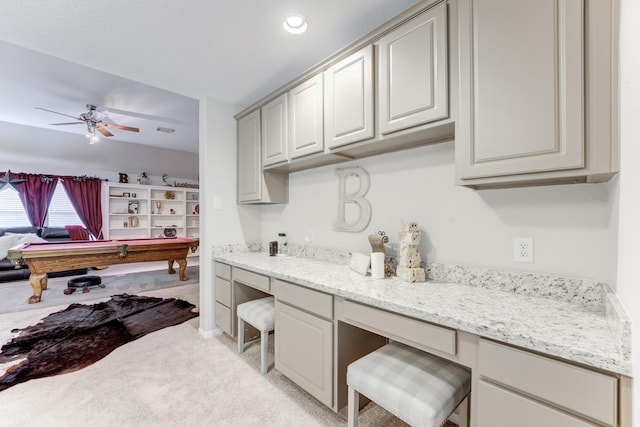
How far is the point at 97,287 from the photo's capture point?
15.0ft

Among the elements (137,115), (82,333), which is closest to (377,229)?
(82,333)

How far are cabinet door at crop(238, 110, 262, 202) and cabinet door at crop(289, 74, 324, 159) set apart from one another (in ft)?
1.72

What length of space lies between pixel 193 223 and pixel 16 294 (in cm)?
401

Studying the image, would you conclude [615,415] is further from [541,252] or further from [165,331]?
[165,331]

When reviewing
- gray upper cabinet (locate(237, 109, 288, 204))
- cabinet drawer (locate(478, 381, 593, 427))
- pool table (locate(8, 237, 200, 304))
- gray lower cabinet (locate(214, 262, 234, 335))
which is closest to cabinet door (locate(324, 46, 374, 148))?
gray upper cabinet (locate(237, 109, 288, 204))

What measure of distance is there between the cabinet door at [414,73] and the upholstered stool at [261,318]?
5.06ft

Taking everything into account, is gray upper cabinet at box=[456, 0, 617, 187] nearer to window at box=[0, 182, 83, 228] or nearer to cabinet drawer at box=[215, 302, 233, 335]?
cabinet drawer at box=[215, 302, 233, 335]

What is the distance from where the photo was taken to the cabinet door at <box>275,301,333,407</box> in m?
1.61

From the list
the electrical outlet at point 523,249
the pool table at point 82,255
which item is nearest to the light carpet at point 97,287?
the pool table at point 82,255

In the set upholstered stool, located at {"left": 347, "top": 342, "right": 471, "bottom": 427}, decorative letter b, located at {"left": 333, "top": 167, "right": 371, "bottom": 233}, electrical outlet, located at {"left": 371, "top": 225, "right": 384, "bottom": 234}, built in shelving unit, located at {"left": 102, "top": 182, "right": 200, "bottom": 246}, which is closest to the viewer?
upholstered stool, located at {"left": 347, "top": 342, "right": 471, "bottom": 427}

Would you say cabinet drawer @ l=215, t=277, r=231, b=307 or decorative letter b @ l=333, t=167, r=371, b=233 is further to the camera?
cabinet drawer @ l=215, t=277, r=231, b=307

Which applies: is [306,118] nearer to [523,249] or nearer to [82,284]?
[523,249]

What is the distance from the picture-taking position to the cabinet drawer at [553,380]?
77 cm

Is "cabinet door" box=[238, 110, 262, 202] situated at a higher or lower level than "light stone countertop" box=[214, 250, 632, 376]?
higher
